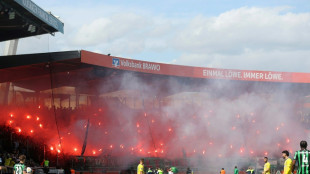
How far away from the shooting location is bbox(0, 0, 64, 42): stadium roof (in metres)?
20.3

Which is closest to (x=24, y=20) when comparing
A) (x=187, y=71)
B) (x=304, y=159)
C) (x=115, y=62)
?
(x=115, y=62)

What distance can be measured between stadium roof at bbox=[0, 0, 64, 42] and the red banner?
3549 mm

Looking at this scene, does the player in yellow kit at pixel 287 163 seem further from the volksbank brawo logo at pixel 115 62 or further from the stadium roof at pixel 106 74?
the volksbank brawo logo at pixel 115 62

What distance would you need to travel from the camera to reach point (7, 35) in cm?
2555

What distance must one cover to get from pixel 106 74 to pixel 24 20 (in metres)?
11.8

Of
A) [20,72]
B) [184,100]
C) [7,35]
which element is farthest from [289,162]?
[184,100]

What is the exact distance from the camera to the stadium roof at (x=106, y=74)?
27.2 metres

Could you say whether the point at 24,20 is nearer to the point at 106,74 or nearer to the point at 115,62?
the point at 115,62

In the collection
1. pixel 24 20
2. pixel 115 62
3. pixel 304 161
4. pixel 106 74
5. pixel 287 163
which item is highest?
pixel 24 20

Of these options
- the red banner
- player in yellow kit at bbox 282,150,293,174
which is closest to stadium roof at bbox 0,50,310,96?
the red banner

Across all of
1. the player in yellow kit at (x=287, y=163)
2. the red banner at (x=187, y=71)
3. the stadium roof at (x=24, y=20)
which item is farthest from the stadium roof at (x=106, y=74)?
the player in yellow kit at (x=287, y=163)

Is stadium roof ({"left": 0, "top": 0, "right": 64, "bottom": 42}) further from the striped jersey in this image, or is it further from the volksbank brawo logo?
the striped jersey

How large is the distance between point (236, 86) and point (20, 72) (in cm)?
1868

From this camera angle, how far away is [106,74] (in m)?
33.4
